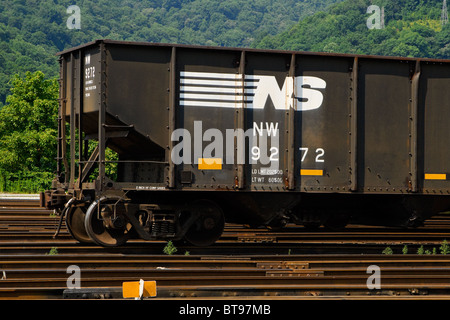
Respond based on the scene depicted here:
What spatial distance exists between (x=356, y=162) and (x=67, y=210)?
5889mm

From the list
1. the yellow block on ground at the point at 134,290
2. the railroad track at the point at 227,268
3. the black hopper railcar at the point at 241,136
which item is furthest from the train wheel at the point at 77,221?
the yellow block on ground at the point at 134,290

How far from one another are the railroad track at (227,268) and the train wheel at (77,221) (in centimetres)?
29

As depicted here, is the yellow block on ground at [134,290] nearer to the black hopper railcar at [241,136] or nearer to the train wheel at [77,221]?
the black hopper railcar at [241,136]

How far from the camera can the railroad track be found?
917 cm

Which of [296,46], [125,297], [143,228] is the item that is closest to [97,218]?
[143,228]

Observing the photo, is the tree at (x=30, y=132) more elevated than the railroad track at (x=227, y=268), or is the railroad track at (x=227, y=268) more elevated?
the tree at (x=30, y=132)

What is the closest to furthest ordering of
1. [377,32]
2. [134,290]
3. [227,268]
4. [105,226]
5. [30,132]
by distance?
1. [134,290]
2. [227,268]
3. [105,226]
4. [30,132]
5. [377,32]

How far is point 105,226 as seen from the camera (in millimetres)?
12508

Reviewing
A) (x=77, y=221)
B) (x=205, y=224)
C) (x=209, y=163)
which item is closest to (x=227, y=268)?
(x=205, y=224)

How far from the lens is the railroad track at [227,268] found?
30.1 feet

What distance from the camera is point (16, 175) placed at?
46.2 meters

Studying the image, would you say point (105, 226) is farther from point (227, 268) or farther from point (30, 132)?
point (30, 132)

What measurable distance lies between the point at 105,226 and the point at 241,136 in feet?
10.2

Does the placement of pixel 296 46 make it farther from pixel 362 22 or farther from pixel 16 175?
pixel 16 175
